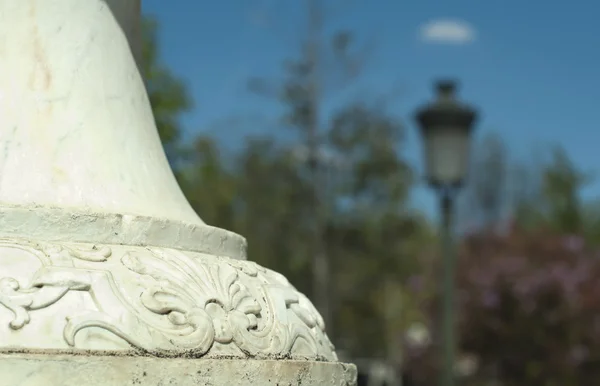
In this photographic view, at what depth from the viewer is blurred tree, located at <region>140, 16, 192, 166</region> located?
10781 millimetres

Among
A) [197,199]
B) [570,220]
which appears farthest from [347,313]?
[197,199]

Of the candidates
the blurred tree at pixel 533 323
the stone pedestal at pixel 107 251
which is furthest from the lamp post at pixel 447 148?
the blurred tree at pixel 533 323

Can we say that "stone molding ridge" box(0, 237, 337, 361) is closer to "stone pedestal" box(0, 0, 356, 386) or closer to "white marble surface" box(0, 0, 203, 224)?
"stone pedestal" box(0, 0, 356, 386)

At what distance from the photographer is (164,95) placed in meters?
11.4

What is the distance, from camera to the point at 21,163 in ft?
10.4

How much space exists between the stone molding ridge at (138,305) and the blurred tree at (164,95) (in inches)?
290

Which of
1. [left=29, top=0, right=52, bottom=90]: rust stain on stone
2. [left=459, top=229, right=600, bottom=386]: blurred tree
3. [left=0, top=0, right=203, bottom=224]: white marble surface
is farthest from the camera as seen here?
[left=459, top=229, right=600, bottom=386]: blurred tree

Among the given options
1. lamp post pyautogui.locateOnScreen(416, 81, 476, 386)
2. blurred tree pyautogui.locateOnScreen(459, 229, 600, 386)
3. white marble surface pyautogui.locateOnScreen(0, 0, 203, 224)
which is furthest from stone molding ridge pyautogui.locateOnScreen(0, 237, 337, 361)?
blurred tree pyautogui.locateOnScreen(459, 229, 600, 386)

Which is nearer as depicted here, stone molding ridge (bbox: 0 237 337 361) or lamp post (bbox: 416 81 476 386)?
stone molding ridge (bbox: 0 237 337 361)

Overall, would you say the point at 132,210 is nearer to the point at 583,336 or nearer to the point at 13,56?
the point at 13,56

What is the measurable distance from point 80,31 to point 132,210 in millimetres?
622

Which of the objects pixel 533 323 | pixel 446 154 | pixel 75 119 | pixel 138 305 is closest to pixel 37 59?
pixel 75 119

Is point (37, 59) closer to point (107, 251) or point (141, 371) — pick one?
point (107, 251)

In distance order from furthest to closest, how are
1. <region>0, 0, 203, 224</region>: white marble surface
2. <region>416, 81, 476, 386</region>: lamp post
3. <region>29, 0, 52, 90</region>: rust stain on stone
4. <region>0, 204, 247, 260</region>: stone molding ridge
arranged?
<region>416, 81, 476, 386</region>: lamp post < <region>29, 0, 52, 90</region>: rust stain on stone < <region>0, 0, 203, 224</region>: white marble surface < <region>0, 204, 247, 260</region>: stone molding ridge
